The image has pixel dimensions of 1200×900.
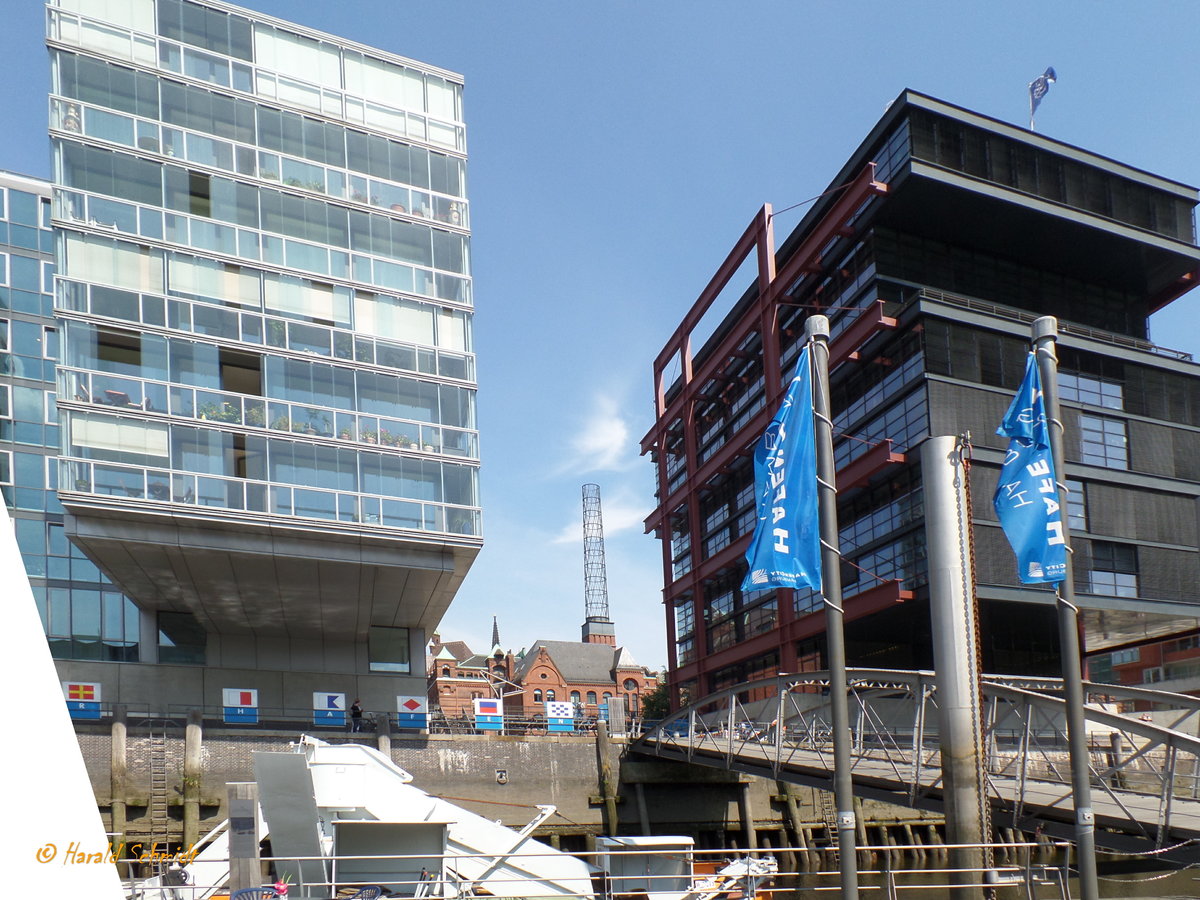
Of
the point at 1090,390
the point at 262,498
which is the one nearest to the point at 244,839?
the point at 262,498

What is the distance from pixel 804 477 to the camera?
547 inches

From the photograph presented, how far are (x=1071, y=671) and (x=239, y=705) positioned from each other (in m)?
36.7

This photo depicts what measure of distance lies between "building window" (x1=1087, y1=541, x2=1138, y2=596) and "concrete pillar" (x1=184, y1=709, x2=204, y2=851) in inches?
1318

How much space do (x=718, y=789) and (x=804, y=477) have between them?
34062mm

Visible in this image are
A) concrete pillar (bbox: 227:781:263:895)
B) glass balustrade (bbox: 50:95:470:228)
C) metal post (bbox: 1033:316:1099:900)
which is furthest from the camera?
glass balustrade (bbox: 50:95:470:228)

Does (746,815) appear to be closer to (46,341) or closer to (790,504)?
(790,504)

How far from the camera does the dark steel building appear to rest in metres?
46.1

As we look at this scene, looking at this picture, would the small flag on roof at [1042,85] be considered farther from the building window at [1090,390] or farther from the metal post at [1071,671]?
the metal post at [1071,671]

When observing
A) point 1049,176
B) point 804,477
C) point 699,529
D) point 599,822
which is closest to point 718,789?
point 599,822

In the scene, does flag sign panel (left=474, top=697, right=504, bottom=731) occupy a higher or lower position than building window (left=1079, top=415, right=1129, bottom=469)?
lower

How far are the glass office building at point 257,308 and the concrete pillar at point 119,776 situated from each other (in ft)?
17.3

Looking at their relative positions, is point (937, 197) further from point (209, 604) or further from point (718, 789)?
point (209, 604)

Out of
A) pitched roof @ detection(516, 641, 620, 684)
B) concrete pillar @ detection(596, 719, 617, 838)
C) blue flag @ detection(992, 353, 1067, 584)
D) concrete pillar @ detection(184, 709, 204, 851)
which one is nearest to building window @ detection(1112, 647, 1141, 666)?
concrete pillar @ detection(596, 719, 617, 838)

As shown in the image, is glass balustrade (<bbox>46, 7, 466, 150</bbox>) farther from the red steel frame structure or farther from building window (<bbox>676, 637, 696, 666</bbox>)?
building window (<bbox>676, 637, 696, 666</bbox>)
